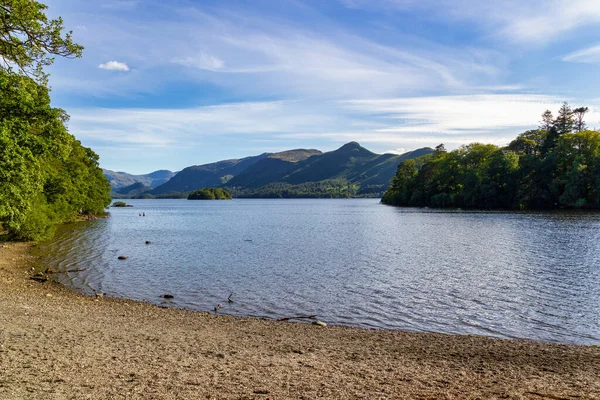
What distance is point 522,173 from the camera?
111 metres

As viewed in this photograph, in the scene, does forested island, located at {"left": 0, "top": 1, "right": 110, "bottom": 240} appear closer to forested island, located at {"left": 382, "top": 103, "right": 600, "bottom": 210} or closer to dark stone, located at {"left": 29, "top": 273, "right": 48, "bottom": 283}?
dark stone, located at {"left": 29, "top": 273, "right": 48, "bottom": 283}

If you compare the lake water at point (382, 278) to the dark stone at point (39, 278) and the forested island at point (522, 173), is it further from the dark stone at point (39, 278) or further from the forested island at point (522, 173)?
the forested island at point (522, 173)

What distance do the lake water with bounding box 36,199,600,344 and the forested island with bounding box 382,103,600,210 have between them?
2057 inches

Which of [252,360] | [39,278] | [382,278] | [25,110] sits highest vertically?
[25,110]

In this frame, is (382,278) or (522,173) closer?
(382,278)

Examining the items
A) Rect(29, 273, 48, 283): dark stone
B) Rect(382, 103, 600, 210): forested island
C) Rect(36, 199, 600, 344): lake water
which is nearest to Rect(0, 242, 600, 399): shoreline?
Rect(36, 199, 600, 344): lake water

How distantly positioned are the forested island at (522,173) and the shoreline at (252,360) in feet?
324

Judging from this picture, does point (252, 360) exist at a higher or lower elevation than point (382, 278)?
higher

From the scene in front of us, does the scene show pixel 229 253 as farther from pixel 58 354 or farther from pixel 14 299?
pixel 58 354

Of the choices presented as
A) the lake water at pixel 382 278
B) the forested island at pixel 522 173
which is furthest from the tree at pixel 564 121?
the lake water at pixel 382 278

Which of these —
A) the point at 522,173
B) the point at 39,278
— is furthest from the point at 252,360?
the point at 522,173

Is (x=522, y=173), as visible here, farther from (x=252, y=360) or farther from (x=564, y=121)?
(x=252, y=360)

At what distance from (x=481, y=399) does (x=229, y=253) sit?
36.7 m

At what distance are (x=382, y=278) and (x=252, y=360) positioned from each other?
61.7 feet
